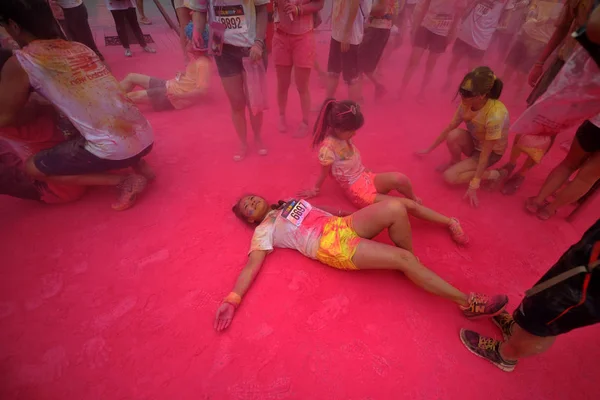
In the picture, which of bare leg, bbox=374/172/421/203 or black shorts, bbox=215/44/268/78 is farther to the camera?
black shorts, bbox=215/44/268/78

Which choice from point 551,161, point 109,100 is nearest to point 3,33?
point 109,100

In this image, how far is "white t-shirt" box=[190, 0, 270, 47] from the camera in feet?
7.50

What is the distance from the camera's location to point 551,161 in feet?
9.89

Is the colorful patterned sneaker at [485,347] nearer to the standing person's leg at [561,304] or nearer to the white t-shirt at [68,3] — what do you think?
the standing person's leg at [561,304]

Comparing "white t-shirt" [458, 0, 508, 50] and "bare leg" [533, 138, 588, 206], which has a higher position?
"white t-shirt" [458, 0, 508, 50]

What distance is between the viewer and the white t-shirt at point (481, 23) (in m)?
3.64

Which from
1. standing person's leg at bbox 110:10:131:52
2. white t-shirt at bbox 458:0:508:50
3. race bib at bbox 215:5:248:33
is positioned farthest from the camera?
standing person's leg at bbox 110:10:131:52

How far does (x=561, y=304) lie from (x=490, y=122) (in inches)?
62.2

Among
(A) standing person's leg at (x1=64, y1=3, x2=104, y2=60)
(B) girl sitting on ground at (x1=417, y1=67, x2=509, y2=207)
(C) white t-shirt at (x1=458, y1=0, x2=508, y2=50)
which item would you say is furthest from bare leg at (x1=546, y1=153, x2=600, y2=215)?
(A) standing person's leg at (x1=64, y1=3, x2=104, y2=60)

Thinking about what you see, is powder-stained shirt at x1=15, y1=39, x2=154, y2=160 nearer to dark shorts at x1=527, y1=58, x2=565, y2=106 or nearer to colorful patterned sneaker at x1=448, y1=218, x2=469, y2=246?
colorful patterned sneaker at x1=448, y1=218, x2=469, y2=246

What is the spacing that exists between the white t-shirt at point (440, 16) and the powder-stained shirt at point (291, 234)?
317cm

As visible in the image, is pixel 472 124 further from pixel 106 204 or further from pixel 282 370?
pixel 106 204

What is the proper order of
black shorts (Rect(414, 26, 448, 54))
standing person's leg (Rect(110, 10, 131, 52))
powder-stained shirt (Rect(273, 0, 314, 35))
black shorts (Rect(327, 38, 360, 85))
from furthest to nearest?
standing person's leg (Rect(110, 10, 131, 52))
black shorts (Rect(414, 26, 448, 54))
black shorts (Rect(327, 38, 360, 85))
powder-stained shirt (Rect(273, 0, 314, 35))

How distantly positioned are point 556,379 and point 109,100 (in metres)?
3.22
